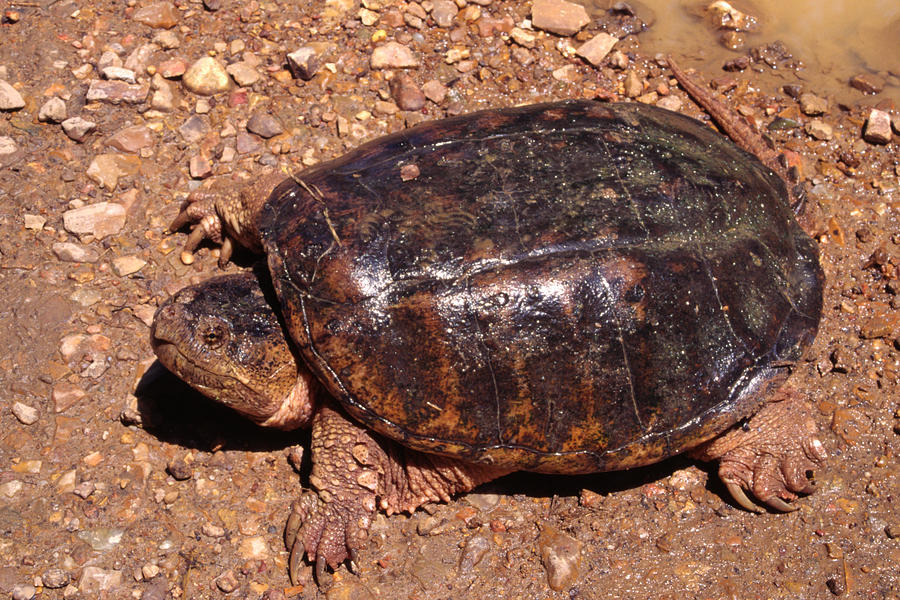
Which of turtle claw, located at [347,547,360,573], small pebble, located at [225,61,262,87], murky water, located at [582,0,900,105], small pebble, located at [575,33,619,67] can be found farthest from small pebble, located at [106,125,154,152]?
murky water, located at [582,0,900,105]

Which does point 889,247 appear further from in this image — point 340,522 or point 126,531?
point 126,531

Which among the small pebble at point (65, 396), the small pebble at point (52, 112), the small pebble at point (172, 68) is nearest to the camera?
the small pebble at point (65, 396)

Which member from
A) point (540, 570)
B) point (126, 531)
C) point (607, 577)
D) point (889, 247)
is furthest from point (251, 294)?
point (889, 247)

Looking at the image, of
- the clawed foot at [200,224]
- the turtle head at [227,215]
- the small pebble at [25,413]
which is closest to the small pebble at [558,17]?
the turtle head at [227,215]

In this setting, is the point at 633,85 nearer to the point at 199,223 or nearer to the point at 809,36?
the point at 809,36

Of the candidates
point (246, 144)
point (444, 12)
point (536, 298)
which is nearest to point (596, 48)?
point (444, 12)

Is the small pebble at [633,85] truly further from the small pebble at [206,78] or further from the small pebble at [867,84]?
the small pebble at [206,78]
